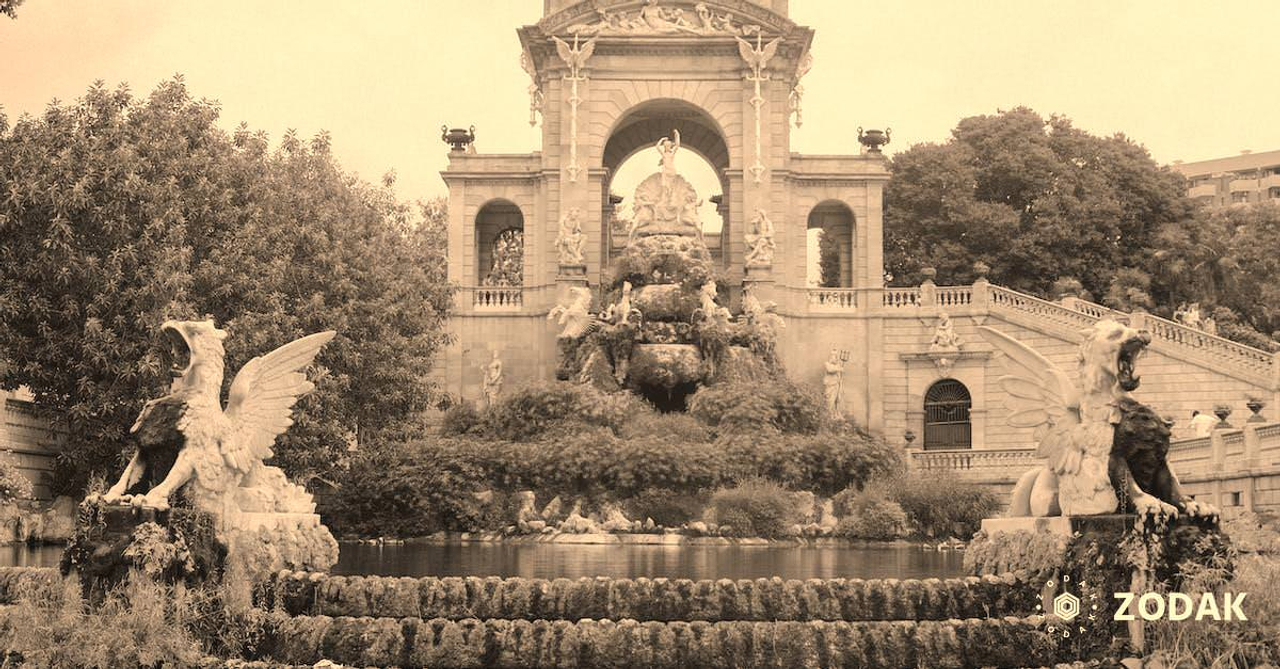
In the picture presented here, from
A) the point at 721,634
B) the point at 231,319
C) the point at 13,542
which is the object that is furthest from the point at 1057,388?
the point at 13,542

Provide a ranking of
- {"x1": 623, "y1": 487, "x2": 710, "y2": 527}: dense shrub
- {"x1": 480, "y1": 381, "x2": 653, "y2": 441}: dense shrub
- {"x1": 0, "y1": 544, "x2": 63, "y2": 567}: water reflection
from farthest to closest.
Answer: {"x1": 480, "y1": 381, "x2": 653, "y2": 441}: dense shrub → {"x1": 623, "y1": 487, "x2": 710, "y2": 527}: dense shrub → {"x1": 0, "y1": 544, "x2": 63, "y2": 567}: water reflection

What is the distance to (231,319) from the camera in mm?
27312

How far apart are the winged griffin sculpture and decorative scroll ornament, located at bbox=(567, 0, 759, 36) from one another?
31.5 meters

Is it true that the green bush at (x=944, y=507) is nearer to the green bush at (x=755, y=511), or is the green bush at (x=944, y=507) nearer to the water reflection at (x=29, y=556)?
the green bush at (x=755, y=511)

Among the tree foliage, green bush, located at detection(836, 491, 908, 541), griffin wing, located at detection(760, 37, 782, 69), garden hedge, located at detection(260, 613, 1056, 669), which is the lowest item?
garden hedge, located at detection(260, 613, 1056, 669)

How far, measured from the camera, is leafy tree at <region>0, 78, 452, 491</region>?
2562 cm

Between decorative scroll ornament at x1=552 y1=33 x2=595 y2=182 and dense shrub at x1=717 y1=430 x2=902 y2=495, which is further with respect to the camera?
decorative scroll ornament at x1=552 y1=33 x2=595 y2=182

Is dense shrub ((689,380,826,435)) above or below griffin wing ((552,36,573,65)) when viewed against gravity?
below

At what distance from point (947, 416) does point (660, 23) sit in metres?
15.5

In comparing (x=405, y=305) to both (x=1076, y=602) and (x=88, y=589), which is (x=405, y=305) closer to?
(x=88, y=589)

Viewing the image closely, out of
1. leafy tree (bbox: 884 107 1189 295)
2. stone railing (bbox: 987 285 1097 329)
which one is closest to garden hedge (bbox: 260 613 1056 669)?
stone railing (bbox: 987 285 1097 329)

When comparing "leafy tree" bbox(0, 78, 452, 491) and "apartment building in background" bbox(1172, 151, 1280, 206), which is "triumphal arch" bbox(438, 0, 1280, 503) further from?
"apartment building in background" bbox(1172, 151, 1280, 206)

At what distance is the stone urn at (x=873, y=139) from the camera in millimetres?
47562

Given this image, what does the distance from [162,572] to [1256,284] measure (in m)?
45.1
